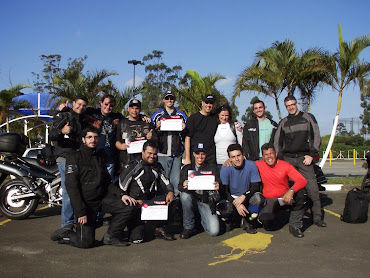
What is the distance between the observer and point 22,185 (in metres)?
6.37

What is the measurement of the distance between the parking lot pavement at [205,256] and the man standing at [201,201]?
6.0 inches

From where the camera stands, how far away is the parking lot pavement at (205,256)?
384 centimetres

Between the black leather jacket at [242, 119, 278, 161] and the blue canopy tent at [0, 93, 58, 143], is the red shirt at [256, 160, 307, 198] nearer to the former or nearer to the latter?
the black leather jacket at [242, 119, 278, 161]

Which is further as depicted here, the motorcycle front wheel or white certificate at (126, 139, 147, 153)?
the motorcycle front wheel

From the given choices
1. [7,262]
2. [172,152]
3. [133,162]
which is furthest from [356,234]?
[7,262]

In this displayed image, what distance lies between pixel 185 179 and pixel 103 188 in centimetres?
117

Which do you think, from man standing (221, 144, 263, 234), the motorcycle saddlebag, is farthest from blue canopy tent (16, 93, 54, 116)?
man standing (221, 144, 263, 234)

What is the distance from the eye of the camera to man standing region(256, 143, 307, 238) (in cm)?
522

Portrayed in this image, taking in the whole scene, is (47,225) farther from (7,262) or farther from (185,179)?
(185,179)

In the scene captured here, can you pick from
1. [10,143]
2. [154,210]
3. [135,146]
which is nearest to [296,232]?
[154,210]

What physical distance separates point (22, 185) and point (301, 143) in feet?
15.5

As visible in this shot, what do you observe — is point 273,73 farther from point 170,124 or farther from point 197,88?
point 197,88

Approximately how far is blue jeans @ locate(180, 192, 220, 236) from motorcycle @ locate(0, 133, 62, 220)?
7.79 feet

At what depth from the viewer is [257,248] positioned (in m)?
4.63
